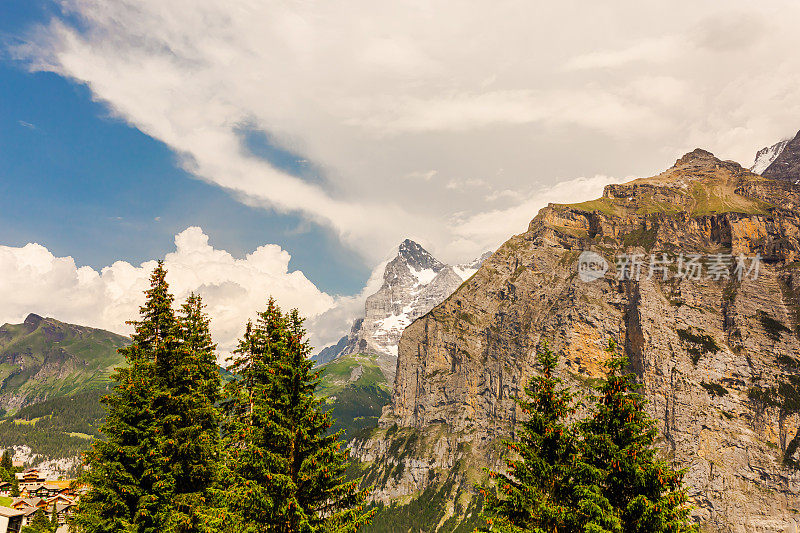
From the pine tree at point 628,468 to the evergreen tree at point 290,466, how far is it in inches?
464

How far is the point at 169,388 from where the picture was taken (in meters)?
24.3

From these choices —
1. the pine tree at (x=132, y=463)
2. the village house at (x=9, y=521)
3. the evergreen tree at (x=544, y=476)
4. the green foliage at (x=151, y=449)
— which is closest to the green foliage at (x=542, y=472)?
the evergreen tree at (x=544, y=476)

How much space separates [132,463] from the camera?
22.9 meters

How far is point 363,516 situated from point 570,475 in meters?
10.5

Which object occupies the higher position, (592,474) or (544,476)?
(592,474)

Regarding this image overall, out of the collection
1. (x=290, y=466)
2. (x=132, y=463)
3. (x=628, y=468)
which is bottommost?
(x=132, y=463)

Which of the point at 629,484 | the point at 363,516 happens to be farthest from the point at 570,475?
the point at 363,516

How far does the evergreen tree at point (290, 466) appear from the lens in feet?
60.4

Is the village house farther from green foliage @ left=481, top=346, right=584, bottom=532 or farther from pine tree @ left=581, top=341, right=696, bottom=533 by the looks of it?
pine tree @ left=581, top=341, right=696, bottom=533

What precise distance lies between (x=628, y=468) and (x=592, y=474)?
1.70 meters

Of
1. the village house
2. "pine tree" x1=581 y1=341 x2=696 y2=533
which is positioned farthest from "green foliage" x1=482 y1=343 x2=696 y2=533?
the village house

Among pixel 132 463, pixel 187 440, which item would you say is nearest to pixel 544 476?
pixel 187 440

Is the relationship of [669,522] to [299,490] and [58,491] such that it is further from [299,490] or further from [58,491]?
[58,491]

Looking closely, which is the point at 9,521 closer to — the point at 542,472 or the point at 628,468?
the point at 542,472
